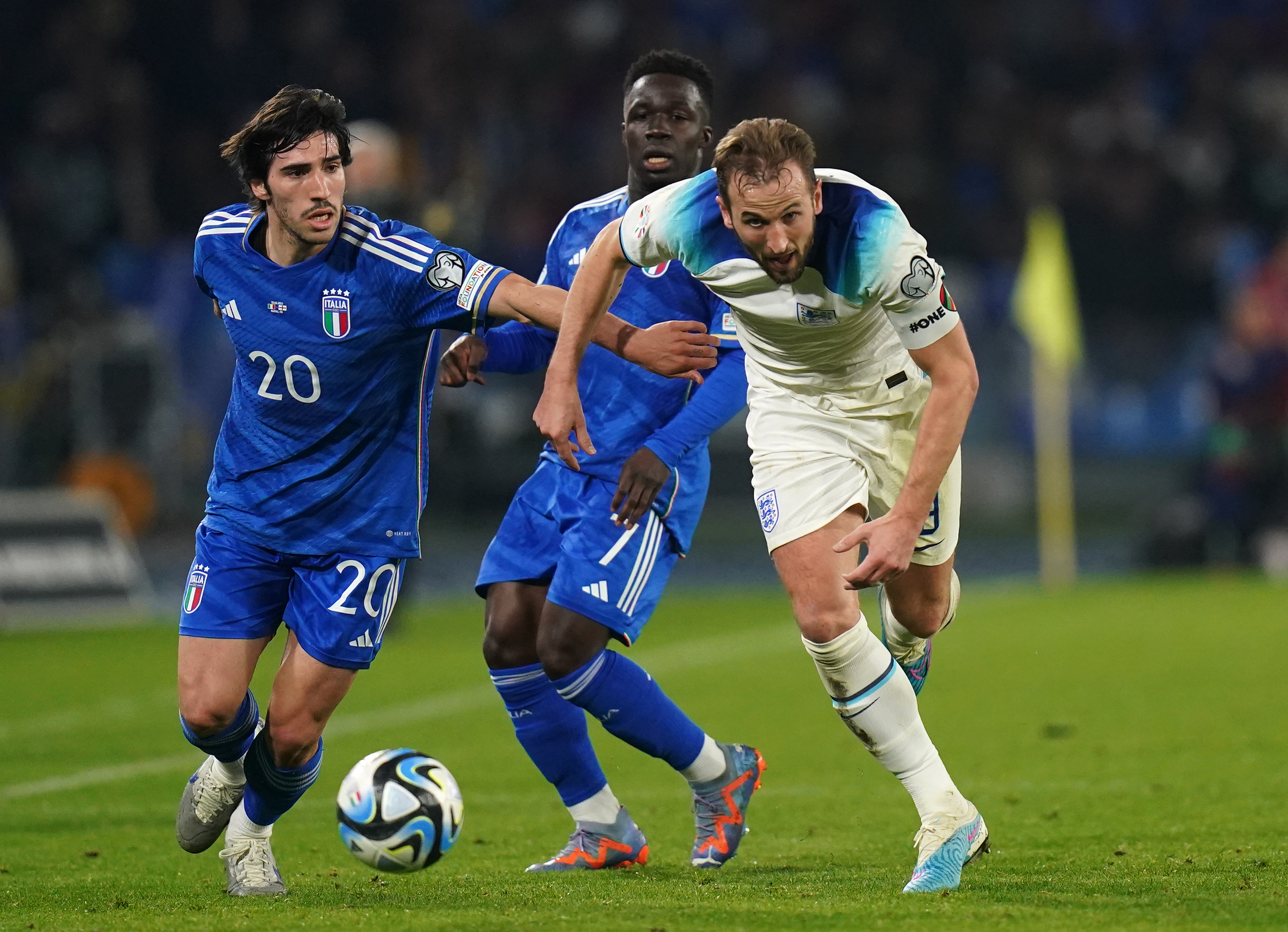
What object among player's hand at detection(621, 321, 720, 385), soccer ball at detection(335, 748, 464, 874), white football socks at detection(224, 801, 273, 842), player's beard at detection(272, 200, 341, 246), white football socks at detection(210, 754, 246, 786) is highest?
player's beard at detection(272, 200, 341, 246)

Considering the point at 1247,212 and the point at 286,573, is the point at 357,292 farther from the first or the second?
the point at 1247,212

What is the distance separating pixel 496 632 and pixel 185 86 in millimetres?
15301

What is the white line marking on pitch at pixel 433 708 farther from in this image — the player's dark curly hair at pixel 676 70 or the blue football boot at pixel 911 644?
the player's dark curly hair at pixel 676 70

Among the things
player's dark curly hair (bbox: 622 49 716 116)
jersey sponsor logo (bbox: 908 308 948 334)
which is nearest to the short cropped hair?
jersey sponsor logo (bbox: 908 308 948 334)

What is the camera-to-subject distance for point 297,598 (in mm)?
4914

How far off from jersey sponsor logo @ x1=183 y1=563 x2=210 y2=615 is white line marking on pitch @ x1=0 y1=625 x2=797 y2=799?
2.40 metres

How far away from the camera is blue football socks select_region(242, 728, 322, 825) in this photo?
4879mm

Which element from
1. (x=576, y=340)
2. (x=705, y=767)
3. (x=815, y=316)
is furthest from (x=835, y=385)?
(x=705, y=767)

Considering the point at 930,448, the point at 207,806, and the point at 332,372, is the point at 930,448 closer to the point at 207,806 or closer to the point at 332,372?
the point at 332,372

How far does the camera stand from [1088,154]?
2208cm

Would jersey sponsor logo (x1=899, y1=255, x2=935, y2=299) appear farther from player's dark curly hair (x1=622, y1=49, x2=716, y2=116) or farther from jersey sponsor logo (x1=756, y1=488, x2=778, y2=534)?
player's dark curly hair (x1=622, y1=49, x2=716, y2=116)

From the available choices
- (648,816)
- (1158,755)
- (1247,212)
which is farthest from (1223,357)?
(648,816)

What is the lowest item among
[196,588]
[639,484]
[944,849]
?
[944,849]

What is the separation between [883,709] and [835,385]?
927 millimetres
